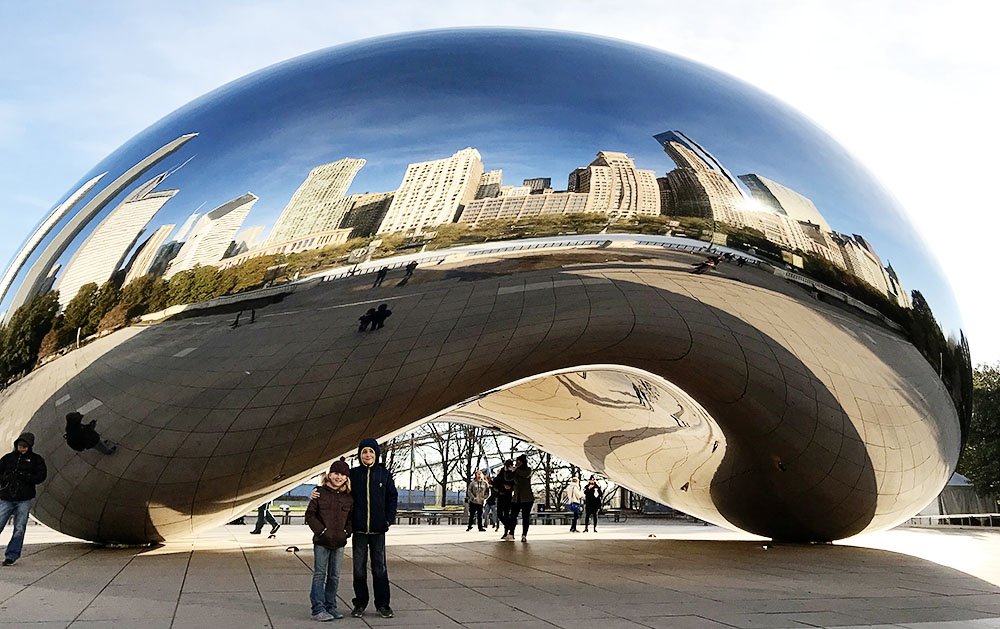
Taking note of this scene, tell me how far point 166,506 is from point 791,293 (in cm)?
613

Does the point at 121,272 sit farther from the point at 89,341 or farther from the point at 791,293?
the point at 791,293

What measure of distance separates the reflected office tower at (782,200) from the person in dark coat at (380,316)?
339cm

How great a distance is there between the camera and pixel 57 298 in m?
7.11

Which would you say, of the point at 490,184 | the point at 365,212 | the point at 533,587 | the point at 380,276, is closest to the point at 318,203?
the point at 365,212

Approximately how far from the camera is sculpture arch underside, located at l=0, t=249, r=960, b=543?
21.7 ft

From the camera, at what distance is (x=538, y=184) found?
21.9 ft

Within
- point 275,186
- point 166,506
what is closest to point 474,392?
point 275,186

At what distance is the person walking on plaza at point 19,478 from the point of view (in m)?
7.33

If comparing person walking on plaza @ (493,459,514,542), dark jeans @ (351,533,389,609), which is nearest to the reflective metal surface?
dark jeans @ (351,533,389,609)

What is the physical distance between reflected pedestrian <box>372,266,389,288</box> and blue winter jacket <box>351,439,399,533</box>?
138 centimetres

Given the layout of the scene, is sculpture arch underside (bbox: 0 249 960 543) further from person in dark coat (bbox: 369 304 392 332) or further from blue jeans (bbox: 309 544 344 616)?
blue jeans (bbox: 309 544 344 616)

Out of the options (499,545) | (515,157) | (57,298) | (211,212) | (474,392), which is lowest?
(499,545)

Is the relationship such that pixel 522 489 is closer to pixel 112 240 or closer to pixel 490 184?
pixel 490 184

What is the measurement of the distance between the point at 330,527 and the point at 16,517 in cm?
424
